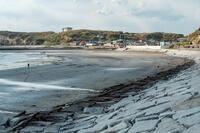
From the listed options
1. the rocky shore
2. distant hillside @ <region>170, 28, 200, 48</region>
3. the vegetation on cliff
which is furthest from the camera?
the vegetation on cliff

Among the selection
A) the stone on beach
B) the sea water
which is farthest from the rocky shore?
the sea water

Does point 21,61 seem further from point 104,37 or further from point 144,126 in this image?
point 104,37

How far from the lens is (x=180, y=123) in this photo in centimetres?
384

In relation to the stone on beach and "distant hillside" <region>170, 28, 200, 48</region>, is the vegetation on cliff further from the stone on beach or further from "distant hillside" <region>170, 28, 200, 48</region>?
the stone on beach

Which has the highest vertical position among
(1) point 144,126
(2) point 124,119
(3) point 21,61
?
(1) point 144,126

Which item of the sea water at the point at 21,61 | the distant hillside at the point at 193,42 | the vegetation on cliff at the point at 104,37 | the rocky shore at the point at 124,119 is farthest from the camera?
the vegetation on cliff at the point at 104,37

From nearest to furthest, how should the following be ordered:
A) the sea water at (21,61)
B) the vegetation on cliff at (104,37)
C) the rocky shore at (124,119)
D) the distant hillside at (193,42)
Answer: the rocky shore at (124,119) → the sea water at (21,61) → the distant hillside at (193,42) → the vegetation on cliff at (104,37)

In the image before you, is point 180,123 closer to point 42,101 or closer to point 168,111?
point 168,111

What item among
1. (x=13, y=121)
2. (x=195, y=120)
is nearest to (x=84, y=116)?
(x=13, y=121)

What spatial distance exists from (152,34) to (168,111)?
629 ft

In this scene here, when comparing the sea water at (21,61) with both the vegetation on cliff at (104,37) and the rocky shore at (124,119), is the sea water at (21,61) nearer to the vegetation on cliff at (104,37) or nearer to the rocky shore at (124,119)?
the rocky shore at (124,119)

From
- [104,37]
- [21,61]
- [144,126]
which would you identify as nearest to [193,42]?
[21,61]

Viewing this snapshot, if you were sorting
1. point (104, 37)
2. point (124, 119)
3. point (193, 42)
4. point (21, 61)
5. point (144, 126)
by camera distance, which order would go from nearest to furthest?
point (144, 126)
point (124, 119)
point (21, 61)
point (193, 42)
point (104, 37)

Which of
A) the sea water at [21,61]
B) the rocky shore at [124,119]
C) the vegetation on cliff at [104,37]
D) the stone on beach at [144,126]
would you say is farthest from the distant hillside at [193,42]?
the vegetation on cliff at [104,37]
